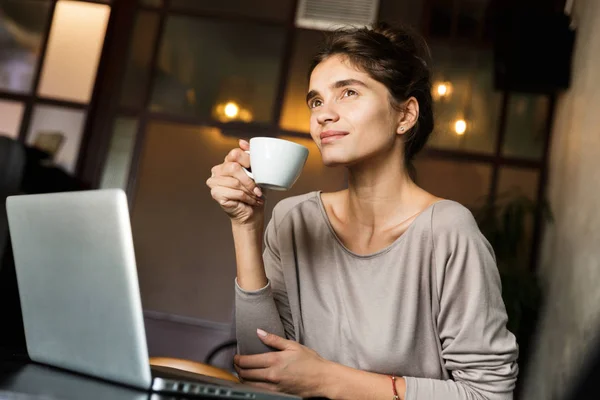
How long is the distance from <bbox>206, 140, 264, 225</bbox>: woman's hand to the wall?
136 centimetres

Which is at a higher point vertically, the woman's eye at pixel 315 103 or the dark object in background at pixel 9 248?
the woman's eye at pixel 315 103

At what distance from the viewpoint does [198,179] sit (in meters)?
3.60

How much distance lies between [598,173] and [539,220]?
3.55ft

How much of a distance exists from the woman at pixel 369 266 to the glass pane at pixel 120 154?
240 centimetres

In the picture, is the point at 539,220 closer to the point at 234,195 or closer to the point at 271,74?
the point at 271,74

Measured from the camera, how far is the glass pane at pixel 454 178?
11.1 ft

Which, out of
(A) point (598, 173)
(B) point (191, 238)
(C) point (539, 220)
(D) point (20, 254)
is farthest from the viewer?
(B) point (191, 238)

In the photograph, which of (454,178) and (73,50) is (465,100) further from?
→ (73,50)

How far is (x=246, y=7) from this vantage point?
12.3 ft

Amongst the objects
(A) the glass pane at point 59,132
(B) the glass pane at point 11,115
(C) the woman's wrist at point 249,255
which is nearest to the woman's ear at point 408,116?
(C) the woman's wrist at point 249,255

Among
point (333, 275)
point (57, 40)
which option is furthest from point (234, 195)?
point (57, 40)

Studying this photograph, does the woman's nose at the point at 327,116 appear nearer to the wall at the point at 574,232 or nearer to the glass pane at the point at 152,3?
the wall at the point at 574,232

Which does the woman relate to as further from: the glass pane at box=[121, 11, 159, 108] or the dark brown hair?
the glass pane at box=[121, 11, 159, 108]

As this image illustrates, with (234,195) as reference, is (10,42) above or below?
above
